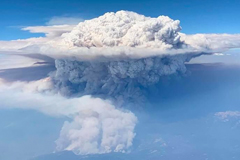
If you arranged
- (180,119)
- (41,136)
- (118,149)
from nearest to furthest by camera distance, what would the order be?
(118,149), (41,136), (180,119)

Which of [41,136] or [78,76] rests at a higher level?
[78,76]

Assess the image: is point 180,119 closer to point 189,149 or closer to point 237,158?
point 189,149

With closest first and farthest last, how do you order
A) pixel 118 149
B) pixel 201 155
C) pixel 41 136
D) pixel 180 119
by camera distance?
1. pixel 118 149
2. pixel 201 155
3. pixel 41 136
4. pixel 180 119

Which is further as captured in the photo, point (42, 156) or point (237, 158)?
point (42, 156)

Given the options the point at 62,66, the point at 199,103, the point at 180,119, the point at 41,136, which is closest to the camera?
the point at 62,66

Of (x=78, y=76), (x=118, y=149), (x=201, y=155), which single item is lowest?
(x=201, y=155)

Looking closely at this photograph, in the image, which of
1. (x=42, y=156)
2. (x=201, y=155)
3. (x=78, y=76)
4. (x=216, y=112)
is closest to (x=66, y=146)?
(x=42, y=156)

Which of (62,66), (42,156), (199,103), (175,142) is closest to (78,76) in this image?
(62,66)

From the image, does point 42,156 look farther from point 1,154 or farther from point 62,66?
point 62,66

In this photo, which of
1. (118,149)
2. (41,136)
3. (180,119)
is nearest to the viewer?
(118,149)
